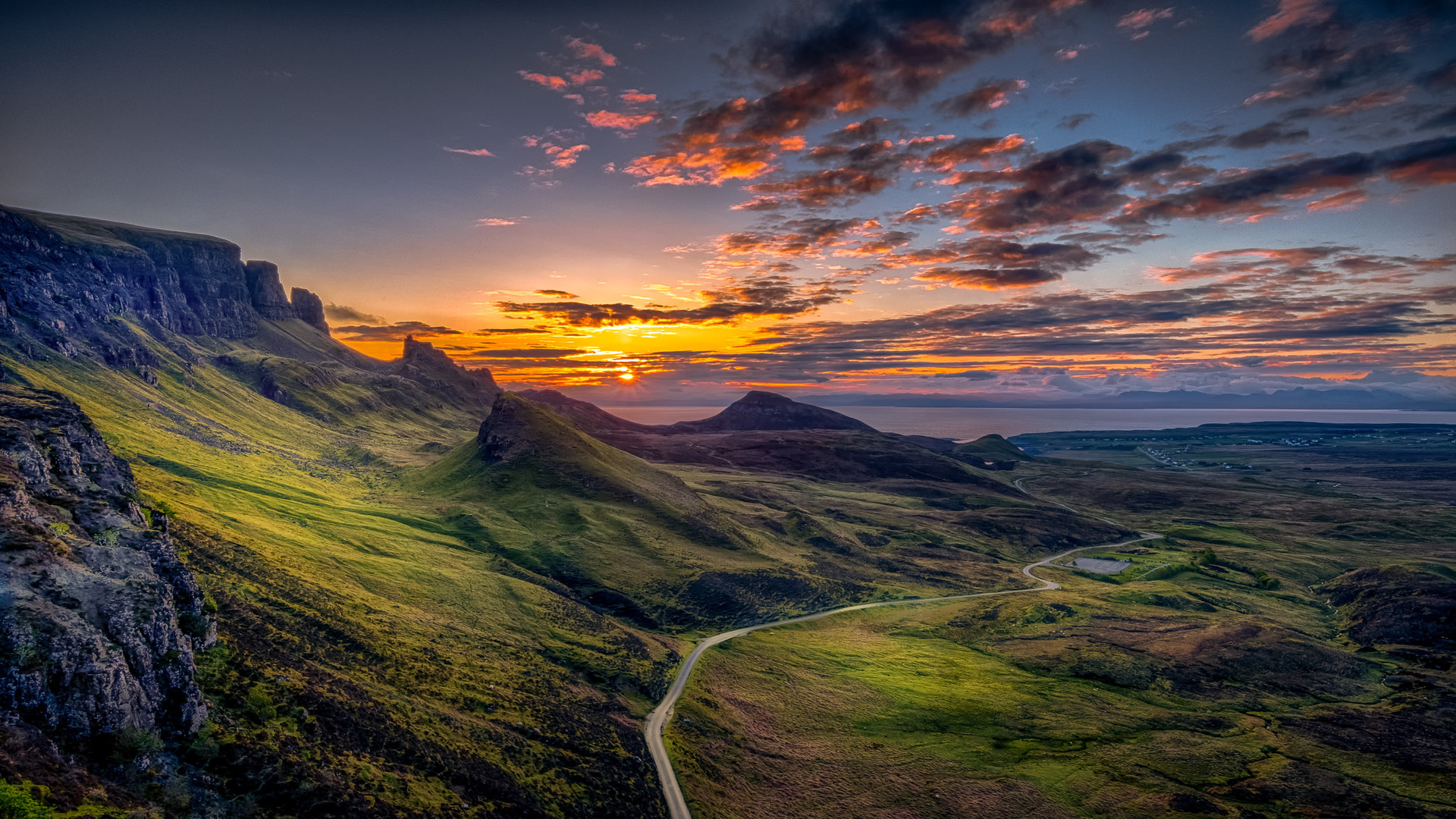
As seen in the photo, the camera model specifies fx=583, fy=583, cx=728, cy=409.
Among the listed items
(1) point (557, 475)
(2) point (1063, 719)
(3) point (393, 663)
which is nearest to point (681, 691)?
(3) point (393, 663)

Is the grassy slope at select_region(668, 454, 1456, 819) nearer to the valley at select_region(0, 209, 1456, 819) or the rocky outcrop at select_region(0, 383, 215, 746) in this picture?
the valley at select_region(0, 209, 1456, 819)

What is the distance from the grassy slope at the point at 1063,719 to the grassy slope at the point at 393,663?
12156 millimetres

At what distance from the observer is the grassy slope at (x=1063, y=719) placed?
203ft

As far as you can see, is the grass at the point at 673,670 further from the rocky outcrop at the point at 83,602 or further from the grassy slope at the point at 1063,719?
the rocky outcrop at the point at 83,602

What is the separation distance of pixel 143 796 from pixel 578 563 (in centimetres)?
9237

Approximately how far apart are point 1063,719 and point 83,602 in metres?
102

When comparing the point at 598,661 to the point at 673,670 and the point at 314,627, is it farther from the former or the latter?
the point at 314,627

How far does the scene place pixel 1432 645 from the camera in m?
111

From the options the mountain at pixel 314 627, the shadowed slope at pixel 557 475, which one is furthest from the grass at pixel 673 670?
the shadowed slope at pixel 557 475

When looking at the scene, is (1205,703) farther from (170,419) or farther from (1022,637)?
(170,419)

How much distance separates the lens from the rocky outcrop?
97.9 ft

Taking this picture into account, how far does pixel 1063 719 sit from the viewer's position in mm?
81375

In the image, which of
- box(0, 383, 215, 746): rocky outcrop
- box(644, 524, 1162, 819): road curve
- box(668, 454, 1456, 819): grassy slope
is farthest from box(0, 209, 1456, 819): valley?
box(644, 524, 1162, 819): road curve

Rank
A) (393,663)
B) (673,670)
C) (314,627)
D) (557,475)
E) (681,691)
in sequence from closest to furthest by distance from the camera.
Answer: (314,627) < (393,663) < (681,691) < (673,670) < (557,475)
